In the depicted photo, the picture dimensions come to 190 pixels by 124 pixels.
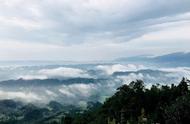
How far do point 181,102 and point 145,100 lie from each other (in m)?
63.0

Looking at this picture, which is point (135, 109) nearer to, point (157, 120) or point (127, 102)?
point (127, 102)

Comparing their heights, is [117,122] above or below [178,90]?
below

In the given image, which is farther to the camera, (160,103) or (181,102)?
(160,103)

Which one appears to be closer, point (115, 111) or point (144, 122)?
point (144, 122)

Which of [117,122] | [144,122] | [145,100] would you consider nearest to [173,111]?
[144,122]

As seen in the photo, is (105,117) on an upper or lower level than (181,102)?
lower

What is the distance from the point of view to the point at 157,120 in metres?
154

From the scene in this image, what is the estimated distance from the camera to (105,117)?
19700 cm

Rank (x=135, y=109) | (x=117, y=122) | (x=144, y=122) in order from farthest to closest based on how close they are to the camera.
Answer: (x=135, y=109), (x=117, y=122), (x=144, y=122)

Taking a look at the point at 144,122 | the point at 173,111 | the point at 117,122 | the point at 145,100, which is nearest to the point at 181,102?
the point at 173,111

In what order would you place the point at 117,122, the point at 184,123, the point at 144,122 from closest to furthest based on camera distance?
the point at 184,123 < the point at 144,122 < the point at 117,122

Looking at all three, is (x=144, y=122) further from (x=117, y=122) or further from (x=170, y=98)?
(x=170, y=98)

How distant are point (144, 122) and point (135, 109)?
43.0 metres

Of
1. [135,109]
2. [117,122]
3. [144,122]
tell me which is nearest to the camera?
[144,122]
